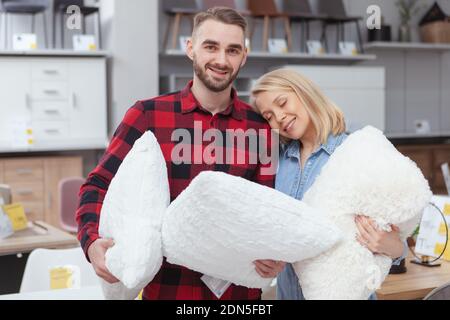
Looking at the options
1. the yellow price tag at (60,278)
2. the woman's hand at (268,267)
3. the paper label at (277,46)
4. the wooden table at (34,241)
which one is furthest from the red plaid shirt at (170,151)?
the paper label at (277,46)

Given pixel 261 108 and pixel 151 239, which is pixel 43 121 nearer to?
pixel 261 108

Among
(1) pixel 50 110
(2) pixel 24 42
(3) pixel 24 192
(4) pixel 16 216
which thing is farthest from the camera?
(2) pixel 24 42

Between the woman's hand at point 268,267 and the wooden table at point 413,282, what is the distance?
93 centimetres

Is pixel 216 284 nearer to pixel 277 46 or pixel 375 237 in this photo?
pixel 375 237

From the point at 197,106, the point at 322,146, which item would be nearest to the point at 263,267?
the point at 322,146

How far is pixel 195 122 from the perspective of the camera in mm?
1333

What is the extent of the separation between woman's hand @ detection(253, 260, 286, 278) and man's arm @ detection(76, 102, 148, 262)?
0.33 m

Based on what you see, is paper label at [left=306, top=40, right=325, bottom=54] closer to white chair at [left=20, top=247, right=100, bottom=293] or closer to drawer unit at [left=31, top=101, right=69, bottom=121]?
drawer unit at [left=31, top=101, right=69, bottom=121]

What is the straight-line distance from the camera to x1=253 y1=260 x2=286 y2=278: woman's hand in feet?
3.09

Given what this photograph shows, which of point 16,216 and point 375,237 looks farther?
point 16,216

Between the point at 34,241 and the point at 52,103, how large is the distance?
2740 millimetres

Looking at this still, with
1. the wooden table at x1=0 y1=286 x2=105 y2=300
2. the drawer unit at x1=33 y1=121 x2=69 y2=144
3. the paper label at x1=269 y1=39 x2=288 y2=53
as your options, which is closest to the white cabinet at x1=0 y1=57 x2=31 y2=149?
the drawer unit at x1=33 y1=121 x2=69 y2=144

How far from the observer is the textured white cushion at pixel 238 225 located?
0.83 meters
